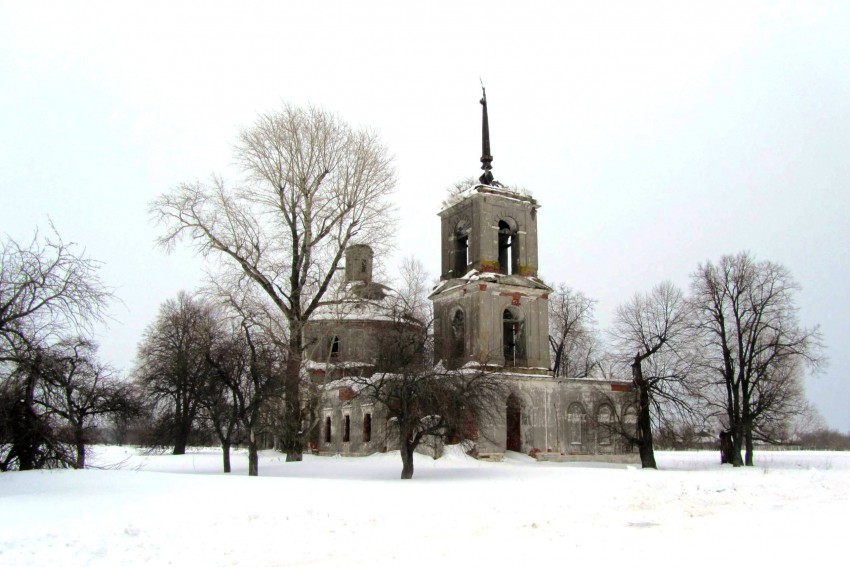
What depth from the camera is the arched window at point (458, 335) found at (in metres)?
33.9

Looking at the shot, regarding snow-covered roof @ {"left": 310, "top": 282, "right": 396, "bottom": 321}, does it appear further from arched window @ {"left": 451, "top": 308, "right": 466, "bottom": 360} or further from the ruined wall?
the ruined wall

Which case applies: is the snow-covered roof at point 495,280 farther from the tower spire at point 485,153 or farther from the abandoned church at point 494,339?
the tower spire at point 485,153

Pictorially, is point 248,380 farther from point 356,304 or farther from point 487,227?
point 487,227

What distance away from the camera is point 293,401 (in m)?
26.7

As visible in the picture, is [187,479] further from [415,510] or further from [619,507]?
[619,507]

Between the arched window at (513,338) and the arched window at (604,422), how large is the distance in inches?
167

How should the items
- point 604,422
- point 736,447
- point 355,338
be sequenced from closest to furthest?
1. point 736,447
2. point 604,422
3. point 355,338

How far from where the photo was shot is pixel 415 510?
13.9 meters

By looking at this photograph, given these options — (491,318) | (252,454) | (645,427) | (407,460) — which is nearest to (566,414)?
(645,427)

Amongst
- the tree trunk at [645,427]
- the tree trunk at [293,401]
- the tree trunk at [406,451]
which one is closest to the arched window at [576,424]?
the tree trunk at [645,427]

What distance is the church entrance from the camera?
3184cm

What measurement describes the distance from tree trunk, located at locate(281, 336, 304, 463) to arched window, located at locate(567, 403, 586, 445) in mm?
11999

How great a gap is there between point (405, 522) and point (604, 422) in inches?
834

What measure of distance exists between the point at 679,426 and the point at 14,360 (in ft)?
81.0
